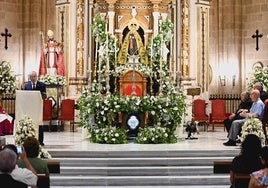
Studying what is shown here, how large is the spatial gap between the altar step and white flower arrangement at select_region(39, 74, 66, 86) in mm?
7020

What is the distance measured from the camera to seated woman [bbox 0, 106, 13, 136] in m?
15.2

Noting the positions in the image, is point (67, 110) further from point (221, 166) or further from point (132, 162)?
point (221, 166)

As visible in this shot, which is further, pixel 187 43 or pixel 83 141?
pixel 187 43

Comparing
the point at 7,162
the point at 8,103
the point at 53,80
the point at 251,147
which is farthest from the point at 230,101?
the point at 7,162

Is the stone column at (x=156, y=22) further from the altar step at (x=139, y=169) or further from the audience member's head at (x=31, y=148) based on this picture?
the audience member's head at (x=31, y=148)

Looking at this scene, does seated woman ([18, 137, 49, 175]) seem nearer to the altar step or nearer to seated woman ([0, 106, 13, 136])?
the altar step

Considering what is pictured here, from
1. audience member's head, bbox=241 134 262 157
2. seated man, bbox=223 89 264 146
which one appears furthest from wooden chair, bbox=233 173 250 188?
seated man, bbox=223 89 264 146

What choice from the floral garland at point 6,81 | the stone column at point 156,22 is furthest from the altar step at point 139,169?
the floral garland at point 6,81

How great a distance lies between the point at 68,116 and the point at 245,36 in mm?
8602

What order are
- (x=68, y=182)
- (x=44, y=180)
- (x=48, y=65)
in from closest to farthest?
(x=44, y=180) → (x=68, y=182) → (x=48, y=65)

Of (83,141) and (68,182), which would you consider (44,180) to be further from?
(83,141)

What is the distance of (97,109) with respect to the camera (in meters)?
13.3

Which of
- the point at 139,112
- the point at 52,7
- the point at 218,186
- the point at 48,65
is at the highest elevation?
the point at 52,7

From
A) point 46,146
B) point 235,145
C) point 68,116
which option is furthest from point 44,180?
point 68,116
